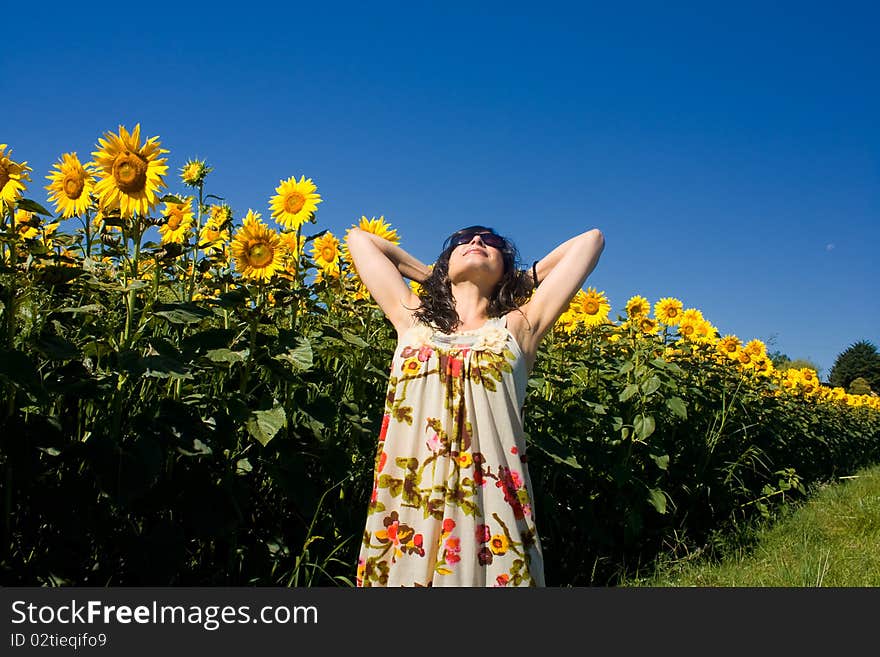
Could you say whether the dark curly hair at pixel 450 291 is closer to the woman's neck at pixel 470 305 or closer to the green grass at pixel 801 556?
the woman's neck at pixel 470 305

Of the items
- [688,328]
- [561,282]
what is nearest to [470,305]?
[561,282]

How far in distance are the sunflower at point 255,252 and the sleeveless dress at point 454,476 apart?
74 cm

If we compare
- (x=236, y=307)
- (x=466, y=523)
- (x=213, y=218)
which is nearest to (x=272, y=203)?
(x=213, y=218)

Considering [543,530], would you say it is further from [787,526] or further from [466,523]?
[787,526]

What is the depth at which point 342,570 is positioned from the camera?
8.80 ft

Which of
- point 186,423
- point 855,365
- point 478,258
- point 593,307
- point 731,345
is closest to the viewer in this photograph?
point 186,423

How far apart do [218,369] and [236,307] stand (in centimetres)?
19

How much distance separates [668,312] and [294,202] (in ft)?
12.6

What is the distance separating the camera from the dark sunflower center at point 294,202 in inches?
117

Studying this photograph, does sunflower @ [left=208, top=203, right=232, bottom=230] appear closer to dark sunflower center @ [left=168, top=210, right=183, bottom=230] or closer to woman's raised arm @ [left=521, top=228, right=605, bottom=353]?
dark sunflower center @ [left=168, top=210, right=183, bottom=230]

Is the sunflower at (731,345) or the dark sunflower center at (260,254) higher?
the sunflower at (731,345)

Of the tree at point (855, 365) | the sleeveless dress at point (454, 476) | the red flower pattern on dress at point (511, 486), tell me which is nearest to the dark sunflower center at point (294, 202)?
the sleeveless dress at point (454, 476)

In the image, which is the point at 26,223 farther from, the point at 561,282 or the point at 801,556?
the point at 801,556

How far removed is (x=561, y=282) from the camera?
2406 mm
